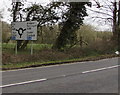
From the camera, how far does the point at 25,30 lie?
806 inches

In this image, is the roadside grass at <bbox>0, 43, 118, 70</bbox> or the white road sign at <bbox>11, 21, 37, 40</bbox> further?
the white road sign at <bbox>11, 21, 37, 40</bbox>

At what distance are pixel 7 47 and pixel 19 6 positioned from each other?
5.19 metres

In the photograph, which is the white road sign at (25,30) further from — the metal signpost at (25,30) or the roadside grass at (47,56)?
the roadside grass at (47,56)

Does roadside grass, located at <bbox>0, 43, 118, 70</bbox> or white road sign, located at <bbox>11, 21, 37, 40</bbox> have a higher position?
white road sign, located at <bbox>11, 21, 37, 40</bbox>

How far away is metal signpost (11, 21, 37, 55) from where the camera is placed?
20172 millimetres

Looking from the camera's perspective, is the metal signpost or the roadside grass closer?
the roadside grass

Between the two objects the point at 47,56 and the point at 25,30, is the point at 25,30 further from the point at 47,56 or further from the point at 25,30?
the point at 47,56

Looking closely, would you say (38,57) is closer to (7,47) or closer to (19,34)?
(19,34)

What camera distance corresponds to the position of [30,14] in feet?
93.5

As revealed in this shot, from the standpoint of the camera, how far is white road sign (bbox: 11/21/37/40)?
20.2m

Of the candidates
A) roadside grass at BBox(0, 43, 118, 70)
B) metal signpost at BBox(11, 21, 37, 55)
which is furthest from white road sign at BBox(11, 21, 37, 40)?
roadside grass at BBox(0, 43, 118, 70)

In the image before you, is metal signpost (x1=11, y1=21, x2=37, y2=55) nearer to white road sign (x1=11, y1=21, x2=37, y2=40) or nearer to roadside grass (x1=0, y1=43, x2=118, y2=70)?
white road sign (x1=11, y1=21, x2=37, y2=40)

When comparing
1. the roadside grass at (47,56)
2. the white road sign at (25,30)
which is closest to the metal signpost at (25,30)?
the white road sign at (25,30)

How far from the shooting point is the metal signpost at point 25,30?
20172 mm
